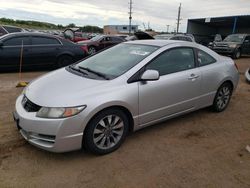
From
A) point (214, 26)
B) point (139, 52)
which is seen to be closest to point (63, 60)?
point (139, 52)

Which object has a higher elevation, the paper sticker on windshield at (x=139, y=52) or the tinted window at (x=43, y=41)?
the paper sticker on windshield at (x=139, y=52)

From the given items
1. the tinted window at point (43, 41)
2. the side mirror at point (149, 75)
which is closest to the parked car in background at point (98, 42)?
the tinted window at point (43, 41)

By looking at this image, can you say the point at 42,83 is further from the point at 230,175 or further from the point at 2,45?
the point at 2,45

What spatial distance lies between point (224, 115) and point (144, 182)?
2824 mm

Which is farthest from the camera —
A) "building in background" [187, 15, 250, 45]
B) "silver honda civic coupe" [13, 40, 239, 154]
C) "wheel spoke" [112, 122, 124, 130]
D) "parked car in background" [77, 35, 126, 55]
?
"building in background" [187, 15, 250, 45]

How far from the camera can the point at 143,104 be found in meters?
3.47

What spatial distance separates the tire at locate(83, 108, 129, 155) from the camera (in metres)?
3.05

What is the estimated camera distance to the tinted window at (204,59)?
441 cm

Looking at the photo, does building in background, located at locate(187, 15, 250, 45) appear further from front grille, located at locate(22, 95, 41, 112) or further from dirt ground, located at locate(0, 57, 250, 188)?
front grille, located at locate(22, 95, 41, 112)

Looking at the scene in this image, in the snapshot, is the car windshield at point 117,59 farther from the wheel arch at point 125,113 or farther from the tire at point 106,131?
the tire at point 106,131

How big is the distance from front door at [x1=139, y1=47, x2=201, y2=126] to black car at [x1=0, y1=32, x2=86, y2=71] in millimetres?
5737

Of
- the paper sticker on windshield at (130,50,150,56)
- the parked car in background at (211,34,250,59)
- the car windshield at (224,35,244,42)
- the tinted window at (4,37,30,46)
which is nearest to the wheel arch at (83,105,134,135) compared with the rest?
the paper sticker on windshield at (130,50,150,56)

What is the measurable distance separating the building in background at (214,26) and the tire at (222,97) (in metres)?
25.2

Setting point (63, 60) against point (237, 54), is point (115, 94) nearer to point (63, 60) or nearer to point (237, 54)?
point (63, 60)
